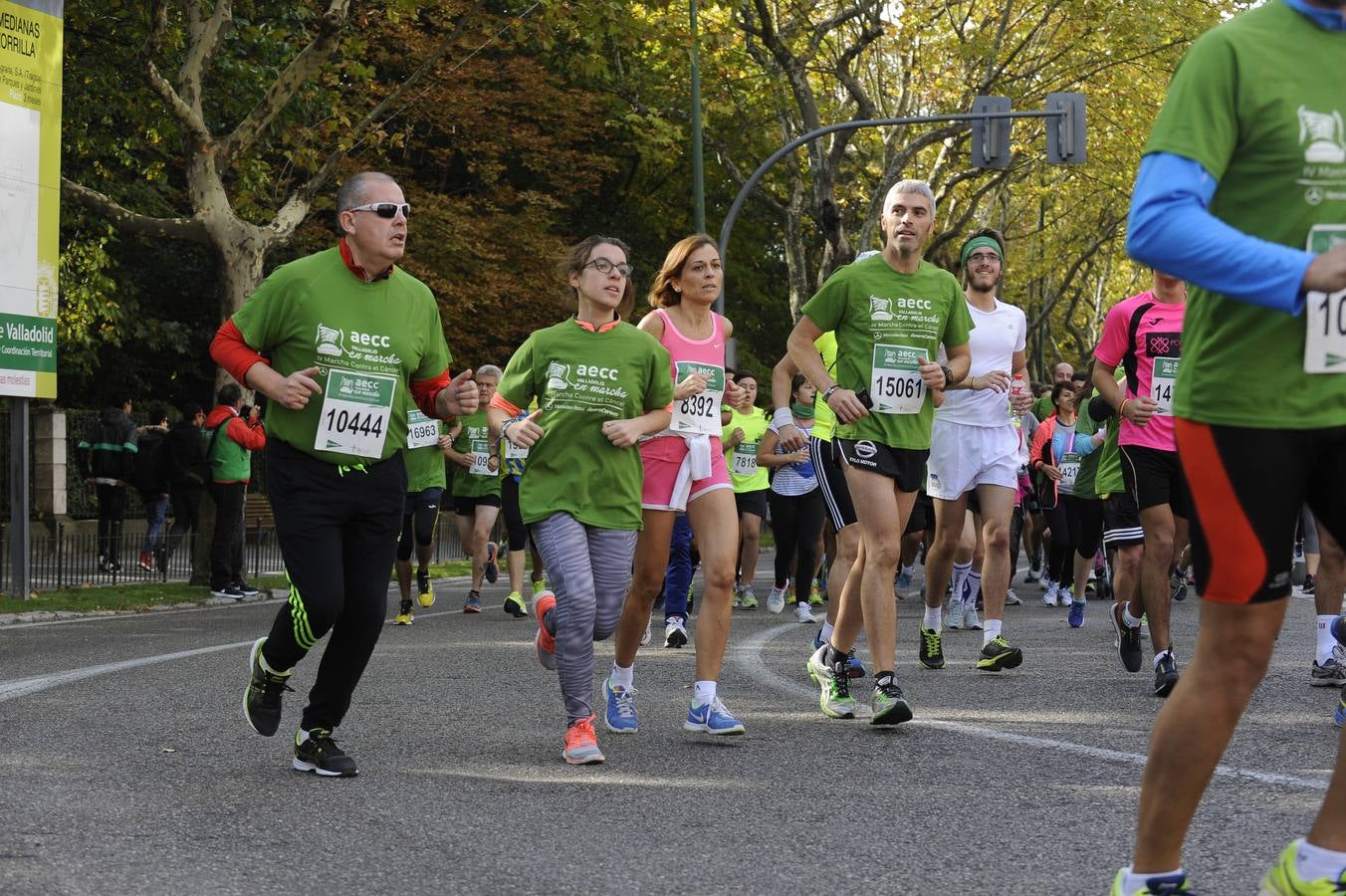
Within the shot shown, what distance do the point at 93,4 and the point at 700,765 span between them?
16.5 meters

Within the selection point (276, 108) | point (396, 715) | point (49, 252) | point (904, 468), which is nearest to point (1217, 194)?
point (904, 468)

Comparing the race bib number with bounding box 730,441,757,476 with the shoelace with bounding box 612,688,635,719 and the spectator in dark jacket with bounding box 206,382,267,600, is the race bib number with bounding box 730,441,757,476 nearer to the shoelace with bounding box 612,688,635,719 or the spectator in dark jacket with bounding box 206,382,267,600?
the spectator in dark jacket with bounding box 206,382,267,600

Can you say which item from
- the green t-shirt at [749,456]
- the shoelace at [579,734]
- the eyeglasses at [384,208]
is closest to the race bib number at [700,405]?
the shoelace at [579,734]

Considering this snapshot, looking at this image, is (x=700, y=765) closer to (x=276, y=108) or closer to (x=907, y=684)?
(x=907, y=684)

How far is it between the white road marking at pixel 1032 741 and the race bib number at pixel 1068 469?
6.22 m

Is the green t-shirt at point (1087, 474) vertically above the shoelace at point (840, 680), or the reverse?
the green t-shirt at point (1087, 474)

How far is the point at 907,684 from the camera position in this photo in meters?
9.23

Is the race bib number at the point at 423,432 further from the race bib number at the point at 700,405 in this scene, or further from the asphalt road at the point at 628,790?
the race bib number at the point at 700,405

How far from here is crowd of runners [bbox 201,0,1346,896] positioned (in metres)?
3.59

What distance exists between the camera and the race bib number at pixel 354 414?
6.30m

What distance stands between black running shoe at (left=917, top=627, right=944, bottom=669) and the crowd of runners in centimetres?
2

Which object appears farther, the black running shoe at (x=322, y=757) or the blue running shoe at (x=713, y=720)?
the blue running shoe at (x=713, y=720)

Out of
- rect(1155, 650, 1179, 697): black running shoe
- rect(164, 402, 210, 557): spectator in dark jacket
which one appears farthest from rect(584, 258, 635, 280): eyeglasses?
rect(164, 402, 210, 557): spectator in dark jacket

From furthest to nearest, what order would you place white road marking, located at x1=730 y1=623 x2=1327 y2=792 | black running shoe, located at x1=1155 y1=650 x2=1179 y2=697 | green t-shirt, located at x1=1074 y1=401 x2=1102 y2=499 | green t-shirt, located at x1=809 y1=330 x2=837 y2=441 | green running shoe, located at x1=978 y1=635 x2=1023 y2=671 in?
green t-shirt, located at x1=1074 y1=401 x2=1102 y2=499 → green t-shirt, located at x1=809 y1=330 x2=837 y2=441 → green running shoe, located at x1=978 y1=635 x2=1023 y2=671 → black running shoe, located at x1=1155 y1=650 x2=1179 y2=697 → white road marking, located at x1=730 y1=623 x2=1327 y2=792
